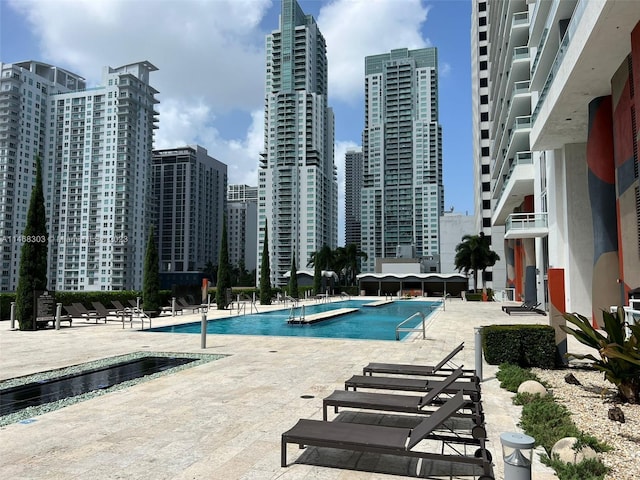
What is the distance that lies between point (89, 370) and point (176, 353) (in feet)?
8.33

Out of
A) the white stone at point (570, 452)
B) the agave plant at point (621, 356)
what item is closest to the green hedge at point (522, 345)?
the agave plant at point (621, 356)

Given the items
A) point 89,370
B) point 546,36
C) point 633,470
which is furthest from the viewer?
point 546,36

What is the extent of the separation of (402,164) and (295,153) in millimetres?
42075

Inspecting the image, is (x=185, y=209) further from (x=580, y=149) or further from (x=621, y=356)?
(x=621, y=356)

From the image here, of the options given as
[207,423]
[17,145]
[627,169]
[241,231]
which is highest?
[17,145]

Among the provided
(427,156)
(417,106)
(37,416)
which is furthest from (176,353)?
(417,106)

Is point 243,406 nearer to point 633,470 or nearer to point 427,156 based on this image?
point 633,470

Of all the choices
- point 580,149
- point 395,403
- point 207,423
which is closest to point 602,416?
point 395,403

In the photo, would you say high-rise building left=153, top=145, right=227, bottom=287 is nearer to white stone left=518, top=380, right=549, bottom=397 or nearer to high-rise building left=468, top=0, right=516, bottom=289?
high-rise building left=468, top=0, right=516, bottom=289

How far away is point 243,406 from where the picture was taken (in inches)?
266

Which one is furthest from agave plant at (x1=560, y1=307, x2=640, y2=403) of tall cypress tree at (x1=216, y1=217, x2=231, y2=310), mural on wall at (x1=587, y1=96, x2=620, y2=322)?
tall cypress tree at (x1=216, y1=217, x2=231, y2=310)

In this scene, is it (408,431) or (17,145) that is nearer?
(408,431)

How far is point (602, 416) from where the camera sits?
6.41 meters

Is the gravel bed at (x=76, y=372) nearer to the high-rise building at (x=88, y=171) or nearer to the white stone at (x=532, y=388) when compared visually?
the white stone at (x=532, y=388)
